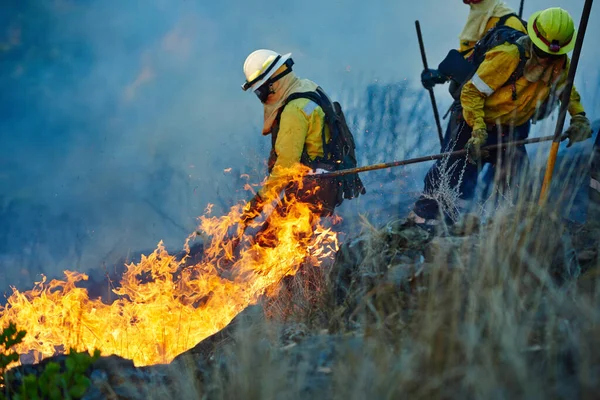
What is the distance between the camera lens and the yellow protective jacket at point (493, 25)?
5.68 metres

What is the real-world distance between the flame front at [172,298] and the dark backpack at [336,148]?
43 centimetres

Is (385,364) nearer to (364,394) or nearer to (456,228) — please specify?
(364,394)

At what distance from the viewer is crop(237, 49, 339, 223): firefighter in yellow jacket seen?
17.0 ft

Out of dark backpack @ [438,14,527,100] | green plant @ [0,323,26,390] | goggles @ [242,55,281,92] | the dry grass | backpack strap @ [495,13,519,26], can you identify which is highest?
backpack strap @ [495,13,519,26]

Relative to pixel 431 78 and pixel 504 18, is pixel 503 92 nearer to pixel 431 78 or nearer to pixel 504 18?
pixel 504 18

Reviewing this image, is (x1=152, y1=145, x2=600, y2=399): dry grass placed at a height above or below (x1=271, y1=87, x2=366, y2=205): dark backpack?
below

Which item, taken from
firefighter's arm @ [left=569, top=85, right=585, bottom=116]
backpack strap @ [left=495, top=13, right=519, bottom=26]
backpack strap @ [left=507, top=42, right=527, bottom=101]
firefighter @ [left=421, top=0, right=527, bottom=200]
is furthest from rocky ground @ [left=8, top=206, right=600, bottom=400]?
backpack strap @ [left=495, top=13, right=519, bottom=26]

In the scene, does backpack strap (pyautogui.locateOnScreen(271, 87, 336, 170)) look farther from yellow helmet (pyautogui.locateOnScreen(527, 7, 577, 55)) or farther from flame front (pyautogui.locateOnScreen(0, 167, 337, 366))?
yellow helmet (pyautogui.locateOnScreen(527, 7, 577, 55))

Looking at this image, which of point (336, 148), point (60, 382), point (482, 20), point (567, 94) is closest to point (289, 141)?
point (336, 148)

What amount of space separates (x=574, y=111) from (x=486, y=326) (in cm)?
367

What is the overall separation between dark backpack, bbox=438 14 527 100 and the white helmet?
159cm

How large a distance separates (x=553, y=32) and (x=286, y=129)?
2.30 meters

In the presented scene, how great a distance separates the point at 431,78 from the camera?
6.70 meters

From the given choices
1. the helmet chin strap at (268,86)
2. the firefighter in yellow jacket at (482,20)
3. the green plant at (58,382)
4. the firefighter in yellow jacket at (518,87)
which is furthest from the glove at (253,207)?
the green plant at (58,382)
